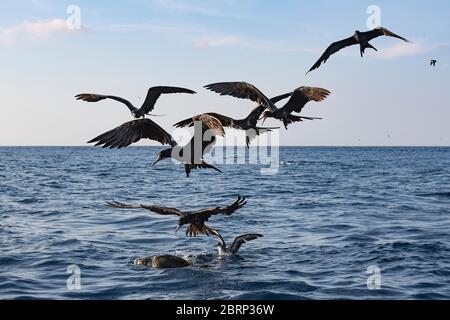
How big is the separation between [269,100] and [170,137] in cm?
183

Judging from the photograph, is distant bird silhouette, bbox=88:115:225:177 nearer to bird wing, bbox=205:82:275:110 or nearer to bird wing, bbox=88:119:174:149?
bird wing, bbox=88:119:174:149

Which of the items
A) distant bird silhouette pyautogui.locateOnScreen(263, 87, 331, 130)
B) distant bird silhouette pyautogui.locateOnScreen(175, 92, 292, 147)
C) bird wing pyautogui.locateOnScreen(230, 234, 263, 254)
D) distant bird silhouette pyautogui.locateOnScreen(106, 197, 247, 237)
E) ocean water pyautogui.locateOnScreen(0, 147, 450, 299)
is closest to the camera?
distant bird silhouette pyautogui.locateOnScreen(175, 92, 292, 147)

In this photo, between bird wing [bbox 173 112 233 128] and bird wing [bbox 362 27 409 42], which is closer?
bird wing [bbox 173 112 233 128]

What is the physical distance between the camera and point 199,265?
58.6 ft

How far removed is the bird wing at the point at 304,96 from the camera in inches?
431

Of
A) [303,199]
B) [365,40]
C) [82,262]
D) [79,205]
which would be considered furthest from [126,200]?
[365,40]

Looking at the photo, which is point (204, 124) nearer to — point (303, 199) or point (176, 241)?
point (176, 241)

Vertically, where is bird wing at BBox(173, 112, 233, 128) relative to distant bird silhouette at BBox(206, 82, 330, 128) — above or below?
below

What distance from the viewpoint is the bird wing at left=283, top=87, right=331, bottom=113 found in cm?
1095

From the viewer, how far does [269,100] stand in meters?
10.3

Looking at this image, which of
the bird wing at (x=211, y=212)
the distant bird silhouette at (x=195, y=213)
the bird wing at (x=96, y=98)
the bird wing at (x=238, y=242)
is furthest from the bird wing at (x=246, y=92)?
the bird wing at (x=238, y=242)

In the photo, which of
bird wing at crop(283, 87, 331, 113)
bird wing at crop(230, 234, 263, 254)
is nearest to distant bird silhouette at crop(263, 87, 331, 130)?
bird wing at crop(283, 87, 331, 113)

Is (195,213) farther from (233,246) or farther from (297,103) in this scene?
(233,246)

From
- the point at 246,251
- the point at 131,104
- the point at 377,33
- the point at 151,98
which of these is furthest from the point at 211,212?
the point at 246,251
